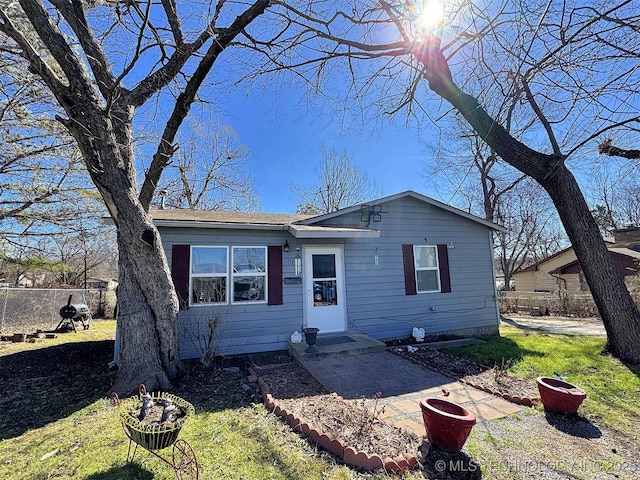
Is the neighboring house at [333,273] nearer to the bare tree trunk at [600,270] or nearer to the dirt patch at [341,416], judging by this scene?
the dirt patch at [341,416]

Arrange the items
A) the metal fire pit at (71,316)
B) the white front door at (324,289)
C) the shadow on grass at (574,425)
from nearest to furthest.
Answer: the shadow on grass at (574,425)
the white front door at (324,289)
the metal fire pit at (71,316)

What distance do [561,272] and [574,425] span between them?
21.3 metres

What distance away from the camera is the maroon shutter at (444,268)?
8414 mm

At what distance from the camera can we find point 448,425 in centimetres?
274

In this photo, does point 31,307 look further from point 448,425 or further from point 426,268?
point 448,425

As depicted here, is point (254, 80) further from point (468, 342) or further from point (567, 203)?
point (468, 342)

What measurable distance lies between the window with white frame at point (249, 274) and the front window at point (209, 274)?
0.21 m

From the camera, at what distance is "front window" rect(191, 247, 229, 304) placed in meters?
6.39

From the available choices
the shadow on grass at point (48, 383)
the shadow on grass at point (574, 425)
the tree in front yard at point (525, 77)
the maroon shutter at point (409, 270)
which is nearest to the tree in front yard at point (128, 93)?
the shadow on grass at point (48, 383)

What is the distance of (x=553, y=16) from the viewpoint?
11.8 ft

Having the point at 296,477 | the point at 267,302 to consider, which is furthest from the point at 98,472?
the point at 267,302

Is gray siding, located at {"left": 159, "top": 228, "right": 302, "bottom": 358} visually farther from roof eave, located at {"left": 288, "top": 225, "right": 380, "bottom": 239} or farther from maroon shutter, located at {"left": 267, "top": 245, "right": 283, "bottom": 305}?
roof eave, located at {"left": 288, "top": 225, "right": 380, "bottom": 239}

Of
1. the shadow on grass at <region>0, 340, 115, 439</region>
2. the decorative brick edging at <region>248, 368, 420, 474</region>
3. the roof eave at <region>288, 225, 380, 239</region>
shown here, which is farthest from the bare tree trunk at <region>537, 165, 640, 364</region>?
the shadow on grass at <region>0, 340, 115, 439</region>

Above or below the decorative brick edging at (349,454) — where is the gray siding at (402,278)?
above
